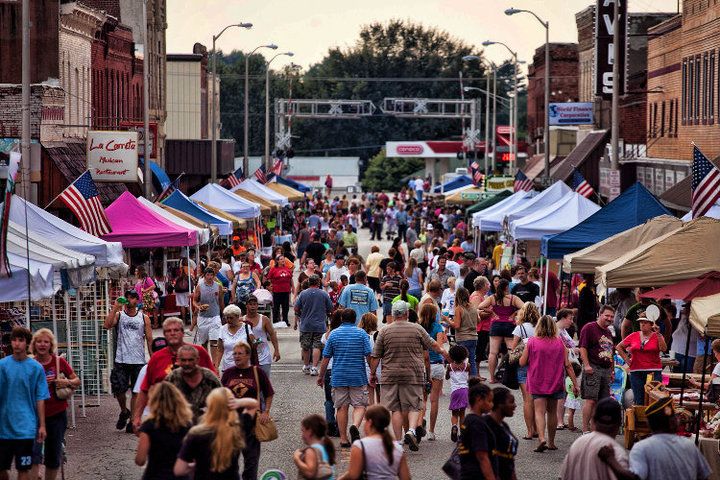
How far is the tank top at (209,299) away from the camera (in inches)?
898

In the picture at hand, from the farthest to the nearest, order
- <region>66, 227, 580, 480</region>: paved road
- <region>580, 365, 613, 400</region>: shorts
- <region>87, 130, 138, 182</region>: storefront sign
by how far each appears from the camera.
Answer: <region>87, 130, 138, 182</region>: storefront sign
<region>580, 365, 613, 400</region>: shorts
<region>66, 227, 580, 480</region>: paved road

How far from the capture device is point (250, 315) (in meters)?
18.2

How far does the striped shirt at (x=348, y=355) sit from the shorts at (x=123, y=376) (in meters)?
2.73

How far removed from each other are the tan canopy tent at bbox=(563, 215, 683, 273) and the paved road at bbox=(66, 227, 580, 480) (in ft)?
9.34

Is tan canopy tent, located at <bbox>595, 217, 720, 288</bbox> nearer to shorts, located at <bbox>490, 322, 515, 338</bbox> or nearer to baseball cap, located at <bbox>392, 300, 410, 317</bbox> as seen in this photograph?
shorts, located at <bbox>490, 322, 515, 338</bbox>

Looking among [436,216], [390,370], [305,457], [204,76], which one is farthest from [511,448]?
[204,76]

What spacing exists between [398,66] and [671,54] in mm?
86955

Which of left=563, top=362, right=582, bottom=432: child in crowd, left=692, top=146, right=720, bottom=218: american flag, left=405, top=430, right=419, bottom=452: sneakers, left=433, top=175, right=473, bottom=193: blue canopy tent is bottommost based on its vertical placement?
left=405, top=430, right=419, bottom=452: sneakers

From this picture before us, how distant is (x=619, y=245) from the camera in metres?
23.1

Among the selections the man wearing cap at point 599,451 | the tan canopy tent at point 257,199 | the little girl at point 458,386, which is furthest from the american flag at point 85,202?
the tan canopy tent at point 257,199

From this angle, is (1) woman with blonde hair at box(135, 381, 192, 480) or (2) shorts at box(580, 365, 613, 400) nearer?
(1) woman with blonde hair at box(135, 381, 192, 480)

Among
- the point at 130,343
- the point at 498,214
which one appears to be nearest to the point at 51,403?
the point at 130,343

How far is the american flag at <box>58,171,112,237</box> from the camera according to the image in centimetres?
2227

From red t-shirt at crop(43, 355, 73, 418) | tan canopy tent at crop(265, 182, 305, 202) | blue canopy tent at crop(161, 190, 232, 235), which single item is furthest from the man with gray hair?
tan canopy tent at crop(265, 182, 305, 202)
